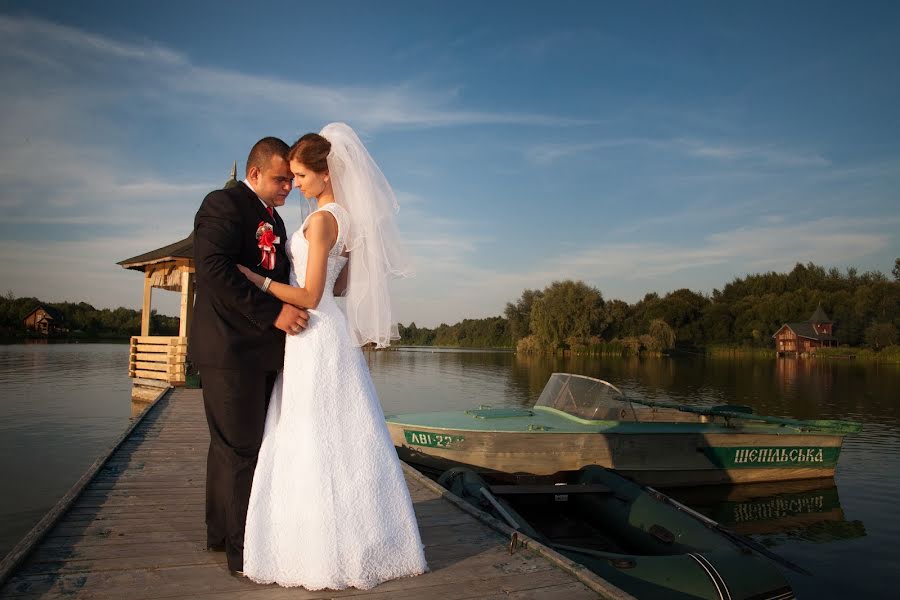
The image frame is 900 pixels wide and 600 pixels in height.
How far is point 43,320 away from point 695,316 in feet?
297

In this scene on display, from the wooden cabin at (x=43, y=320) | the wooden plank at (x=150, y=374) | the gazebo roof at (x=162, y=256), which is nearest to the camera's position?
the gazebo roof at (x=162, y=256)

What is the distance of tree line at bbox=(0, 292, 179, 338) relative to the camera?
76.6 m

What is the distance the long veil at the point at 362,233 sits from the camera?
3430 mm

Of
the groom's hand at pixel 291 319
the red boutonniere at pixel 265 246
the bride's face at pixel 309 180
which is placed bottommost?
the groom's hand at pixel 291 319

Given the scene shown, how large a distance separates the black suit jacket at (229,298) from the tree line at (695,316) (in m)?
38.8

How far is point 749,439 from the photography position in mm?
11141

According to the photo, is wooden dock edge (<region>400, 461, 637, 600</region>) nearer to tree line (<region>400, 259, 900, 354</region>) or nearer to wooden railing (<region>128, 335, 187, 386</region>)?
wooden railing (<region>128, 335, 187, 386</region>)

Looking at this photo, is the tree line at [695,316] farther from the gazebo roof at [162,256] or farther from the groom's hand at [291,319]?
the groom's hand at [291,319]

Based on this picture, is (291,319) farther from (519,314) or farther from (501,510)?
(519,314)

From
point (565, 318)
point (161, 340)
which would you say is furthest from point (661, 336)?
point (161, 340)

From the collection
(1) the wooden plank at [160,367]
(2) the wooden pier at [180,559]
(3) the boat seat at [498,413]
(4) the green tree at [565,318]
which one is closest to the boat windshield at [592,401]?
(3) the boat seat at [498,413]

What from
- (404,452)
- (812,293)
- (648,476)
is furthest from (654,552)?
(812,293)

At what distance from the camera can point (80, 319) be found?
88.9m

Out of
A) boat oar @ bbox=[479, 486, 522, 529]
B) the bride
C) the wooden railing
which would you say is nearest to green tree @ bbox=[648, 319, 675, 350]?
the wooden railing
